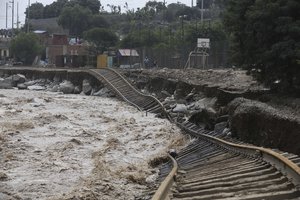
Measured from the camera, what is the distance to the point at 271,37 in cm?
2227

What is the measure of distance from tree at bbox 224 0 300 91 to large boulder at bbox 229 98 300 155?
94.9 inches

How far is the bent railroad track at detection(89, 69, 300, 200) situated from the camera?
9984mm

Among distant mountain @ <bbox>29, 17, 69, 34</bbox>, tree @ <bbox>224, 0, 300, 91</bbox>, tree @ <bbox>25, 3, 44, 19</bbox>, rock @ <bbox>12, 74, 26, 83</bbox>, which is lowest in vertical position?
rock @ <bbox>12, 74, 26, 83</bbox>

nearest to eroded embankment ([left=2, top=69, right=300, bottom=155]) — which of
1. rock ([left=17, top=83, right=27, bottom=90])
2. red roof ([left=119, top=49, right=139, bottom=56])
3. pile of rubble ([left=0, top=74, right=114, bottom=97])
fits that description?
pile of rubble ([left=0, top=74, right=114, bottom=97])

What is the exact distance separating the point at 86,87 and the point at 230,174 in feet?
162

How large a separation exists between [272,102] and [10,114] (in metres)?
19.6

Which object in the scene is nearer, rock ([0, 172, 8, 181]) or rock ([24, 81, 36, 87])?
rock ([0, 172, 8, 181])

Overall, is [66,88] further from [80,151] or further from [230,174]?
[230,174]

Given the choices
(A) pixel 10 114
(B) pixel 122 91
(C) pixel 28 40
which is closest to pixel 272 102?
(A) pixel 10 114

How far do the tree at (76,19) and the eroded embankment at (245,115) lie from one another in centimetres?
9371

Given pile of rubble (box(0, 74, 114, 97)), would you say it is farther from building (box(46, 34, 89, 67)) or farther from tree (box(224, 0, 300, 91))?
tree (box(224, 0, 300, 91))

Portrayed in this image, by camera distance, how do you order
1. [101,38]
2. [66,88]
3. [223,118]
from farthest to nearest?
1. [101,38]
2. [66,88]
3. [223,118]

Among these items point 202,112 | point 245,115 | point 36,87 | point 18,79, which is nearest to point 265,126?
point 245,115

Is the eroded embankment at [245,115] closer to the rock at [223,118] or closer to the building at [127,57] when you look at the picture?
the rock at [223,118]
